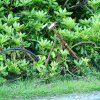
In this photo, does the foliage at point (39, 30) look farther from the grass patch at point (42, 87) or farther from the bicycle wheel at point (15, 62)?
the grass patch at point (42, 87)

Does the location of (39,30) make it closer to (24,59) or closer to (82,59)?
(24,59)

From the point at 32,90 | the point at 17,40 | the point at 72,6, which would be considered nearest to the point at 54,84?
the point at 32,90

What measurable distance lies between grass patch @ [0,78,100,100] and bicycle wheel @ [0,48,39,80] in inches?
9.7

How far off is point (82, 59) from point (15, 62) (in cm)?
155

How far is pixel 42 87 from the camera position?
3910mm

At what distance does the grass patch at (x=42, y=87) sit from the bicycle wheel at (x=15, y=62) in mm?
246

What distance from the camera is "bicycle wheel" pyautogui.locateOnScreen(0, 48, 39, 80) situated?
4031 mm

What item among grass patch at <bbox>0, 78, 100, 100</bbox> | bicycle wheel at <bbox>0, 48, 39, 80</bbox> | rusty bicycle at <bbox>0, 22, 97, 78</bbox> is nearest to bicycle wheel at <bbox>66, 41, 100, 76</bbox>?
rusty bicycle at <bbox>0, 22, 97, 78</bbox>

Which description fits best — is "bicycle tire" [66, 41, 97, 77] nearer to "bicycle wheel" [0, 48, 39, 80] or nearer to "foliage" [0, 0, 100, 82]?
"foliage" [0, 0, 100, 82]

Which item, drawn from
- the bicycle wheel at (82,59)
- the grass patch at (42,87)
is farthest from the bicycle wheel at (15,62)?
the bicycle wheel at (82,59)

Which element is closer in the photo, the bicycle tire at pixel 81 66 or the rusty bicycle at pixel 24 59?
the rusty bicycle at pixel 24 59

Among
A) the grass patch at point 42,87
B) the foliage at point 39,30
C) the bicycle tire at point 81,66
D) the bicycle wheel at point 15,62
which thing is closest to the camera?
the grass patch at point 42,87

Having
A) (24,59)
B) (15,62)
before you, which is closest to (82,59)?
(24,59)

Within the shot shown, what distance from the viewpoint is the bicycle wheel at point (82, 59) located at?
4.39m
